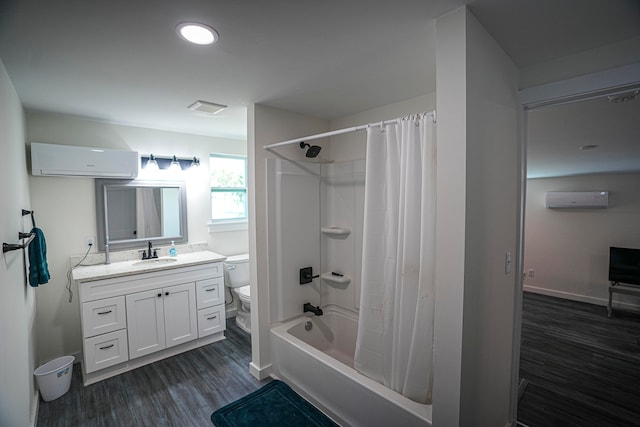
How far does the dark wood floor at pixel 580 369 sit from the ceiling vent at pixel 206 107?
332 cm

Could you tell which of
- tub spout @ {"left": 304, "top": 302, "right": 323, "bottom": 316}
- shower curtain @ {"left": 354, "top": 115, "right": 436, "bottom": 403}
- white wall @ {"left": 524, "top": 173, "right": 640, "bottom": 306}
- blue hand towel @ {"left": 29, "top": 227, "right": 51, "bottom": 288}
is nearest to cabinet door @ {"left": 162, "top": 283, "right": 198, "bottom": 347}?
blue hand towel @ {"left": 29, "top": 227, "right": 51, "bottom": 288}

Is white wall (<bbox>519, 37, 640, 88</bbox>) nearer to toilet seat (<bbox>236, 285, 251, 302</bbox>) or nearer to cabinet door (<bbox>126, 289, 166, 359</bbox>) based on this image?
toilet seat (<bbox>236, 285, 251, 302</bbox>)

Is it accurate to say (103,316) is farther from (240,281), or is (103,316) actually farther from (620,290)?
(620,290)

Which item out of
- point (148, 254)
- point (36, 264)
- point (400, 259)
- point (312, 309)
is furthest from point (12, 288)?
point (400, 259)

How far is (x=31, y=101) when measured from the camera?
2.23m

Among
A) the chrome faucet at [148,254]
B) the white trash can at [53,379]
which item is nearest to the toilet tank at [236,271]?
the chrome faucet at [148,254]

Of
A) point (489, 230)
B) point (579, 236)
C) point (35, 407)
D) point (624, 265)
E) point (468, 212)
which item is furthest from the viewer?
point (579, 236)

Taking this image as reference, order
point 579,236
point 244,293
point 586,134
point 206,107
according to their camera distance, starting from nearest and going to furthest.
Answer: point 206,107
point 586,134
point 244,293
point 579,236

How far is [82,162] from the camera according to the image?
263 centimetres

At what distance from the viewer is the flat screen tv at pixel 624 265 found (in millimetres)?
4410

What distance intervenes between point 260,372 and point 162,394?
30.5 inches

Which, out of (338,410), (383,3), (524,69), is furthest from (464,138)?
(338,410)

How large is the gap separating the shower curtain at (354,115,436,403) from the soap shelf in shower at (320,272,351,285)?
815 mm

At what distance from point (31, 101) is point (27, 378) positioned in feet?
6.55
